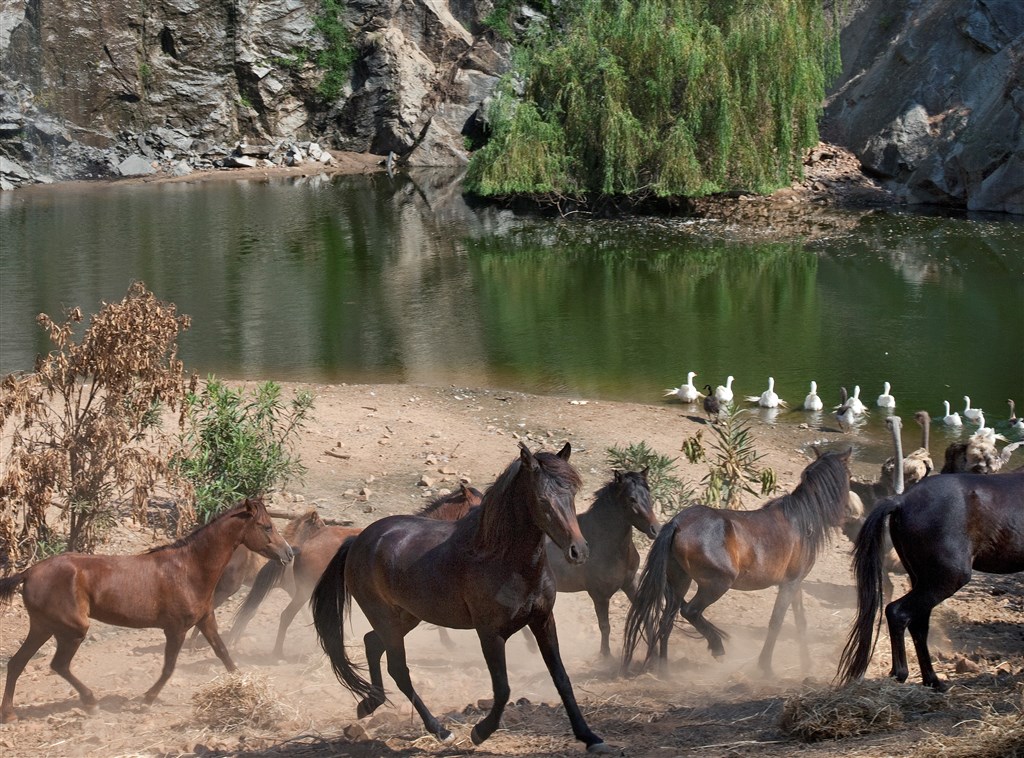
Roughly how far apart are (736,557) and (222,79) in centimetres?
5126

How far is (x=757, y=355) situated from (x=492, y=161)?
54.9ft

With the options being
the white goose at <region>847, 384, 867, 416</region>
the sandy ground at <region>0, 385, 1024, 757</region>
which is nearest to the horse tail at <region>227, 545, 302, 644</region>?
the sandy ground at <region>0, 385, 1024, 757</region>

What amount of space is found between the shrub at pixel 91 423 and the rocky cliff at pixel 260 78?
36.1m

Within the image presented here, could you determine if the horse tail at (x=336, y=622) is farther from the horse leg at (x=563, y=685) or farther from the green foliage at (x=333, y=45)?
the green foliage at (x=333, y=45)

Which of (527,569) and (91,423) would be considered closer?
(527,569)

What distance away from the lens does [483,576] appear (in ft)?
18.4

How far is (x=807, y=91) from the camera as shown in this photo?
32781 mm

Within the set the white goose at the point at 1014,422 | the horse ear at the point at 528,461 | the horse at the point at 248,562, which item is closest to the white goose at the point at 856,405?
the white goose at the point at 1014,422

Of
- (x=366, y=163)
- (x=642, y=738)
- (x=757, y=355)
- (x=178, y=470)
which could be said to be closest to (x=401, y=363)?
(x=757, y=355)

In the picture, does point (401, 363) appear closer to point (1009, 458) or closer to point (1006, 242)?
point (1009, 458)

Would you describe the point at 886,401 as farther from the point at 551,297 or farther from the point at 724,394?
the point at 551,297

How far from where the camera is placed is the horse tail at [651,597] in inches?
289

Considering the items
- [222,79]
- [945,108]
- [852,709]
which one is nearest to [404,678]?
[852,709]

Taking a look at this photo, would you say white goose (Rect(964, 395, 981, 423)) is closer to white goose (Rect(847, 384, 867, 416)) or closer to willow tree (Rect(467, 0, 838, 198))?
white goose (Rect(847, 384, 867, 416))
